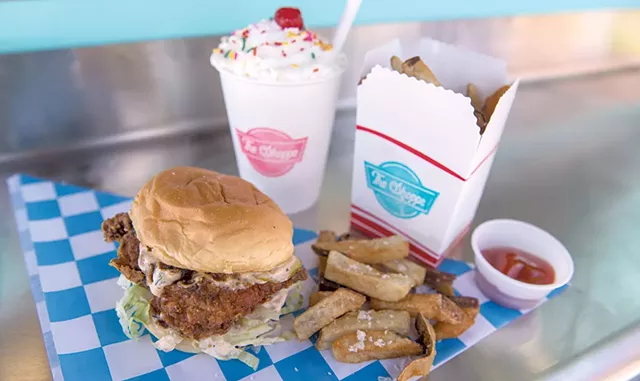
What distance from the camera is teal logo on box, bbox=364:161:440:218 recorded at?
140 cm

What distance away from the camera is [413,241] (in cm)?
151

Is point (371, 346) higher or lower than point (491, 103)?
lower

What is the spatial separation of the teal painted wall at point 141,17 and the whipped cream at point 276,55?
0.39 m

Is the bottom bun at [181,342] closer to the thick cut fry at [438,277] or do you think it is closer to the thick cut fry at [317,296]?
the thick cut fry at [317,296]

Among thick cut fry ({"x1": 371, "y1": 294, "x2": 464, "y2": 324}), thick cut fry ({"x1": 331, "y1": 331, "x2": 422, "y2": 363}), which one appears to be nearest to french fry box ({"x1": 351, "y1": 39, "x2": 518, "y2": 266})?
thick cut fry ({"x1": 371, "y1": 294, "x2": 464, "y2": 324})

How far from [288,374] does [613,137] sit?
2008 mm

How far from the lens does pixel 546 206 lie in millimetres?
1862

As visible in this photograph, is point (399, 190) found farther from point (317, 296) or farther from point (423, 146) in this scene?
point (317, 296)

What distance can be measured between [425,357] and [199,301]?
0.52 metres

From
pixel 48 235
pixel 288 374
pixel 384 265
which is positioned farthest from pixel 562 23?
pixel 48 235

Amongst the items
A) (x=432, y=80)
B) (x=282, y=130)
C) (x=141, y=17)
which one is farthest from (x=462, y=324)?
(x=141, y=17)

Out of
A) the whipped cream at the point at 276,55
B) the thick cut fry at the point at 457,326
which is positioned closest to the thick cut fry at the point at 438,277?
the thick cut fry at the point at 457,326

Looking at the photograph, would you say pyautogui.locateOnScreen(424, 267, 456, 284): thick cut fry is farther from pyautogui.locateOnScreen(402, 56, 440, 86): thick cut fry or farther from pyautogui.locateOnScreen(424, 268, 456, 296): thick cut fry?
pyautogui.locateOnScreen(402, 56, 440, 86): thick cut fry

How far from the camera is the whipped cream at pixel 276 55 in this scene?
141cm
